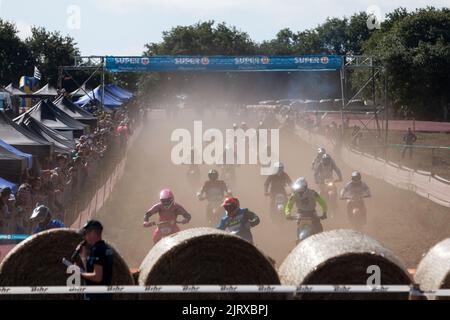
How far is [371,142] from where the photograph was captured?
4031cm

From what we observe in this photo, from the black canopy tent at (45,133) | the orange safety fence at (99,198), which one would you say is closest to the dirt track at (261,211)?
the orange safety fence at (99,198)

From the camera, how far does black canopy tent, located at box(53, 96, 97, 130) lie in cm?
3631

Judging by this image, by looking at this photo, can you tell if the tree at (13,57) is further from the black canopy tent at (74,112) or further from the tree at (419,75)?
the black canopy tent at (74,112)

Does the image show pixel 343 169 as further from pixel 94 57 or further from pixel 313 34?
pixel 313 34

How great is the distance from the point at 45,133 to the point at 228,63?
45.2 ft

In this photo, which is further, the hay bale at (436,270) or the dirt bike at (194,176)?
the dirt bike at (194,176)

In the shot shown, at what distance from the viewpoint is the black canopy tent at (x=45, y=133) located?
79.5ft

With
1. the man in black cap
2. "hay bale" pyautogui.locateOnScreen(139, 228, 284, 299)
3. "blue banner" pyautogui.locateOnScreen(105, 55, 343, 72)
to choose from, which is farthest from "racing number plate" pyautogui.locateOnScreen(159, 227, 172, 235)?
"blue banner" pyautogui.locateOnScreen(105, 55, 343, 72)

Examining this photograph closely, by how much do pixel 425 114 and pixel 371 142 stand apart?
32.5 m

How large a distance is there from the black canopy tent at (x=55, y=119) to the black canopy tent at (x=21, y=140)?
6175 mm

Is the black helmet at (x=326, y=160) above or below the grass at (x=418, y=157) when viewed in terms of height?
above

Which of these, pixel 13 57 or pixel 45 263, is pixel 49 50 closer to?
pixel 13 57

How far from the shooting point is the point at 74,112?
36938mm

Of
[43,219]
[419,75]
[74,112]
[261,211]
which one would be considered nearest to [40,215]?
[43,219]
